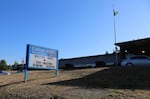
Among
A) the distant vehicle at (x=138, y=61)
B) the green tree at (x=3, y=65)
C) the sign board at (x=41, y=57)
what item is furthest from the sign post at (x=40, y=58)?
the green tree at (x=3, y=65)

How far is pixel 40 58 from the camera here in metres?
19.9

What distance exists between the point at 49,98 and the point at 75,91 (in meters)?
1.50

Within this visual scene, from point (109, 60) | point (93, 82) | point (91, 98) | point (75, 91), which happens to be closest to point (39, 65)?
point (93, 82)

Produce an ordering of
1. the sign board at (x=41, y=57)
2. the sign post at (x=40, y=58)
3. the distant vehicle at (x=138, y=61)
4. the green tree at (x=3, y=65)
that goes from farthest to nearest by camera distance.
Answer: the green tree at (x=3, y=65) < the distant vehicle at (x=138, y=61) < the sign board at (x=41, y=57) < the sign post at (x=40, y=58)

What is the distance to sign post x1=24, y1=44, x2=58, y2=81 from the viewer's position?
61.3ft

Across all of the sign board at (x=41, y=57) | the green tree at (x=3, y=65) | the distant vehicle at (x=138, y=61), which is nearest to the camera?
the sign board at (x=41, y=57)

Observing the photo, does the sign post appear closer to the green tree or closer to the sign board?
the sign board

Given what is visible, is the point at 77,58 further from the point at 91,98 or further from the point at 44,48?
the point at 91,98

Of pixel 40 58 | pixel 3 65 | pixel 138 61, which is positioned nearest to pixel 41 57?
pixel 40 58

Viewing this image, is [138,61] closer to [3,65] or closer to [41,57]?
[41,57]

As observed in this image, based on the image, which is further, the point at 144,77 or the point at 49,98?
the point at 144,77

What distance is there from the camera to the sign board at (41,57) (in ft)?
61.7

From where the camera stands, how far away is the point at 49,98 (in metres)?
11.5

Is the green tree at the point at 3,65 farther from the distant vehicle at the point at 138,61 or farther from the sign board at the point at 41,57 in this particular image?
the sign board at the point at 41,57
